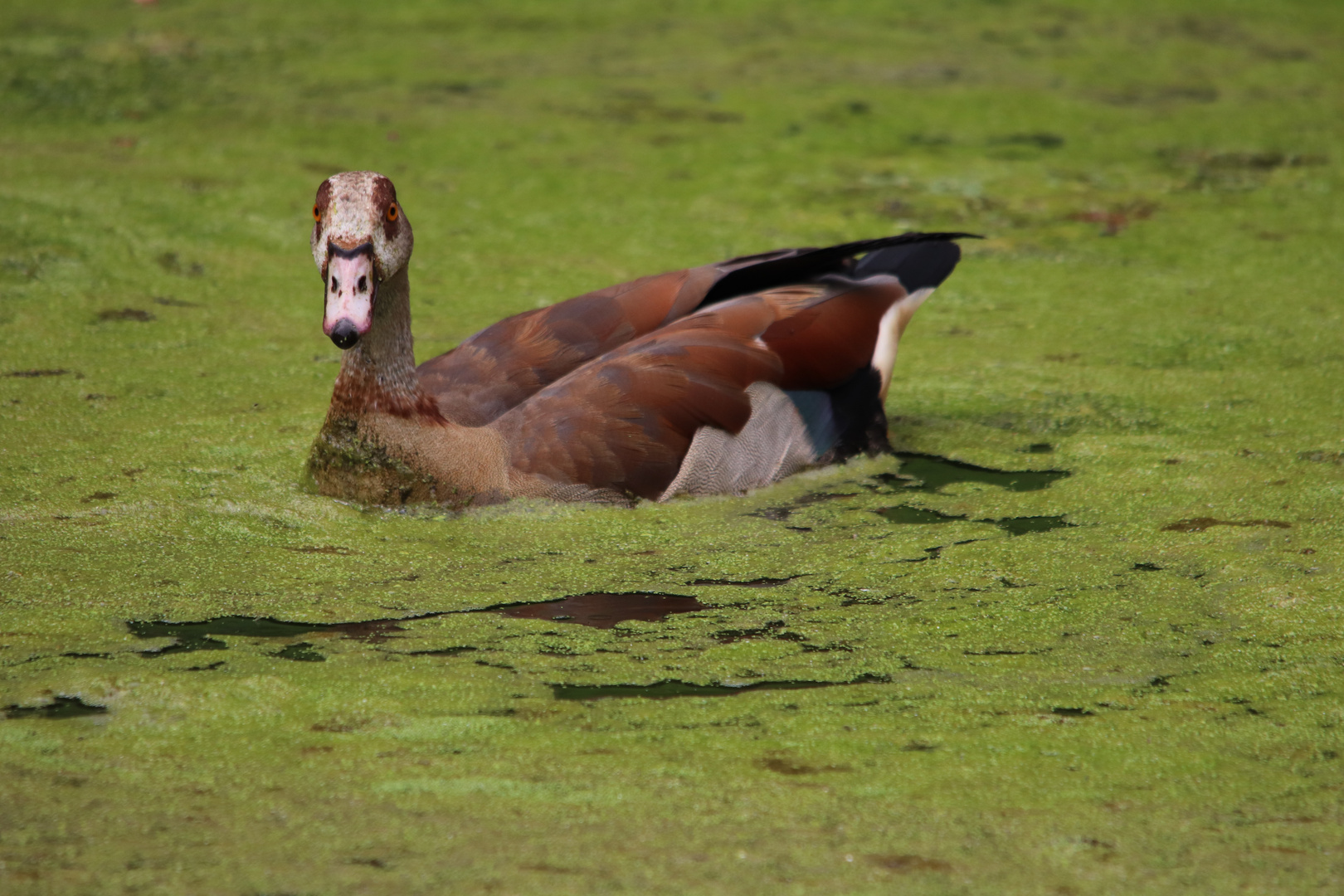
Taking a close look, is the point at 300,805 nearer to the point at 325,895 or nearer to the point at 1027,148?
the point at 325,895

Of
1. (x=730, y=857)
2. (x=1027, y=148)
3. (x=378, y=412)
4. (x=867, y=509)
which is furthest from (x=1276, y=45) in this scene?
(x=730, y=857)

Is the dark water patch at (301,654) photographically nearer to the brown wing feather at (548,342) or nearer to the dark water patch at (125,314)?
the brown wing feather at (548,342)

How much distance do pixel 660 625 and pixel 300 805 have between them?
1.07 meters

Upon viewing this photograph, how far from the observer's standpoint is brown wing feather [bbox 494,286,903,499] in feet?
12.9

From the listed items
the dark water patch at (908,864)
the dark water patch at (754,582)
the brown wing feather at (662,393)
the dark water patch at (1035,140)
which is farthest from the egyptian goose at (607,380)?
the dark water patch at (1035,140)

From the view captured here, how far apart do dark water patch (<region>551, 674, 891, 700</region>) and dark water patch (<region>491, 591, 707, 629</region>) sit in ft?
1.10

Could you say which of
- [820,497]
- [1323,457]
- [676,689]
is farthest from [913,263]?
[676,689]

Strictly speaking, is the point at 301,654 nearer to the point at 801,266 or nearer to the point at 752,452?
the point at 752,452

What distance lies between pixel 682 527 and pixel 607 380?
18.4 inches

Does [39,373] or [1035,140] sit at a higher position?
[1035,140]

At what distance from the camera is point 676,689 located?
283cm

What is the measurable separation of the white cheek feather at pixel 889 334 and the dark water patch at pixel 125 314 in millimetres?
2592

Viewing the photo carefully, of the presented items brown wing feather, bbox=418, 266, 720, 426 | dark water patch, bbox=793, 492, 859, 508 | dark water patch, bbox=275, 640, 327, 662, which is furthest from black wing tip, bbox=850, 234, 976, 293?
→ dark water patch, bbox=275, 640, 327, 662

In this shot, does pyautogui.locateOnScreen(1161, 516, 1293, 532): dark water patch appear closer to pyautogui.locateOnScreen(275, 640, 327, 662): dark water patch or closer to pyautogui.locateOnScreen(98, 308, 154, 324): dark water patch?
pyautogui.locateOnScreen(275, 640, 327, 662): dark water patch
